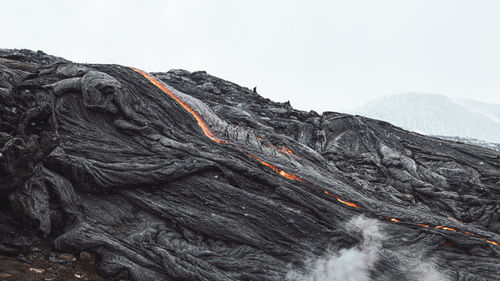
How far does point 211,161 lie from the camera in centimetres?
1700

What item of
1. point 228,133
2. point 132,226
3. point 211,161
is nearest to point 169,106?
point 228,133

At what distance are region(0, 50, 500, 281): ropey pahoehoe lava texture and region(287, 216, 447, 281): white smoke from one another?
0.41 feet

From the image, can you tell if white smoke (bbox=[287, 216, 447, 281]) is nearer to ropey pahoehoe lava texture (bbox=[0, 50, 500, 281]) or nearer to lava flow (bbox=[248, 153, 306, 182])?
ropey pahoehoe lava texture (bbox=[0, 50, 500, 281])

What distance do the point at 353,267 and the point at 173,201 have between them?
32.6 feet

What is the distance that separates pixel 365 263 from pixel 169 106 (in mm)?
18258

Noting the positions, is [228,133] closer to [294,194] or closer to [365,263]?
[294,194]

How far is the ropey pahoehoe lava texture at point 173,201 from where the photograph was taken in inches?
449

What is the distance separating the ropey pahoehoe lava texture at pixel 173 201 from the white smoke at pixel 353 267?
12 centimetres

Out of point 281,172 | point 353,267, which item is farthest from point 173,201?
point 353,267

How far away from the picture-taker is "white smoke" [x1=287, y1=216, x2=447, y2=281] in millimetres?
12602

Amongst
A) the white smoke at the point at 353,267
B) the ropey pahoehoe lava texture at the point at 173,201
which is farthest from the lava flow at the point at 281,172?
the white smoke at the point at 353,267

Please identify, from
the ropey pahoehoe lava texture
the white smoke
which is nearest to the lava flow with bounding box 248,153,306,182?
the ropey pahoehoe lava texture

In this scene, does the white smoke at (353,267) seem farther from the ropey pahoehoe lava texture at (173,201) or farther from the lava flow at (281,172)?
the lava flow at (281,172)

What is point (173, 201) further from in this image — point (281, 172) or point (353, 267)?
point (353, 267)
